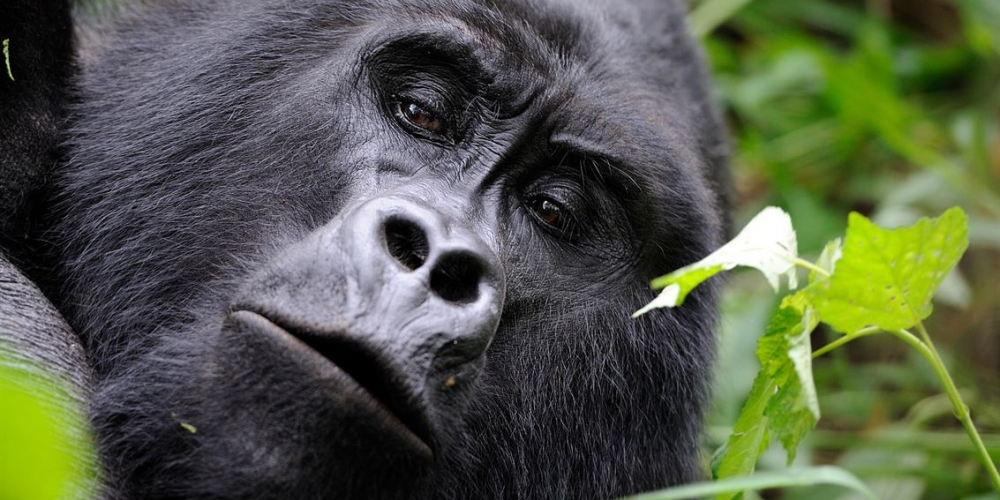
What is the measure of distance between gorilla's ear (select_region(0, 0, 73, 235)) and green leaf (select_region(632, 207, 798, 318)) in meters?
1.57

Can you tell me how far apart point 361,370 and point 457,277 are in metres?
0.28

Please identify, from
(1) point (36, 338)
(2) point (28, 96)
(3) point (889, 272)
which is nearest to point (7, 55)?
(2) point (28, 96)

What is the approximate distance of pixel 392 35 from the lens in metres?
2.68

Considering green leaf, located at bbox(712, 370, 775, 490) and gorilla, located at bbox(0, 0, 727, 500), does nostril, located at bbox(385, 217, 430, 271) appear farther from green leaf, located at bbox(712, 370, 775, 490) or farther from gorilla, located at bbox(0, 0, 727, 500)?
green leaf, located at bbox(712, 370, 775, 490)

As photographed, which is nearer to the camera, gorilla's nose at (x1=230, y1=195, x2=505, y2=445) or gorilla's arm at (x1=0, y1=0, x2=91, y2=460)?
gorilla's nose at (x1=230, y1=195, x2=505, y2=445)

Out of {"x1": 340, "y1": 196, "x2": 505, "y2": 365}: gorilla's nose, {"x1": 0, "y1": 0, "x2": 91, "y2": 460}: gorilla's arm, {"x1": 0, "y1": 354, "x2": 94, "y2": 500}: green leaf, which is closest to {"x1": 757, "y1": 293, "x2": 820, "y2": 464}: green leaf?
{"x1": 340, "y1": 196, "x2": 505, "y2": 365}: gorilla's nose

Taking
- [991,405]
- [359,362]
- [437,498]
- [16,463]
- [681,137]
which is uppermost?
[16,463]

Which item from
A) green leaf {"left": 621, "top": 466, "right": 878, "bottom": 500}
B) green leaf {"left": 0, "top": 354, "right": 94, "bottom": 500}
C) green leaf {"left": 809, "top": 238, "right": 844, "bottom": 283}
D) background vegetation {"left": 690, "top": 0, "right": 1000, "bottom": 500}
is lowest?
background vegetation {"left": 690, "top": 0, "right": 1000, "bottom": 500}

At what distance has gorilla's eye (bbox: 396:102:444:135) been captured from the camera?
2.65 metres

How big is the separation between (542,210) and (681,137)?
1.85ft

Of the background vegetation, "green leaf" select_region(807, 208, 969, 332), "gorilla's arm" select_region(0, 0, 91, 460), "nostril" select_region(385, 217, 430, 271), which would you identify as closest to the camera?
"green leaf" select_region(807, 208, 969, 332)

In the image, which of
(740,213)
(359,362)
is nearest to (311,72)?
(359,362)

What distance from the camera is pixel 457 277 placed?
2250 millimetres

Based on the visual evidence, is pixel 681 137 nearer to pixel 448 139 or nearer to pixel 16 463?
pixel 448 139
